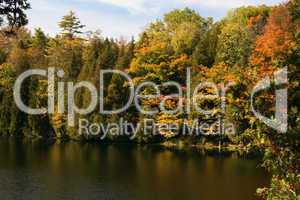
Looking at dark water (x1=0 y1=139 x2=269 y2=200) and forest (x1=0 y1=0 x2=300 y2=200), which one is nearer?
dark water (x1=0 y1=139 x2=269 y2=200)

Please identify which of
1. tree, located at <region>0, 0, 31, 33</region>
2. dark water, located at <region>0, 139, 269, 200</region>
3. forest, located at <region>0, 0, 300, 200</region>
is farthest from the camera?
forest, located at <region>0, 0, 300, 200</region>

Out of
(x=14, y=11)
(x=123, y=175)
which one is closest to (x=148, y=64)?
(x=123, y=175)

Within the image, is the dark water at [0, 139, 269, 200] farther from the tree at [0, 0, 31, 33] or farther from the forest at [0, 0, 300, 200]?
the tree at [0, 0, 31, 33]

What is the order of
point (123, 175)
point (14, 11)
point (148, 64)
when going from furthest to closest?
point (148, 64) → point (123, 175) → point (14, 11)

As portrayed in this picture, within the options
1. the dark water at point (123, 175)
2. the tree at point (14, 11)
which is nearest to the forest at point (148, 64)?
the dark water at point (123, 175)

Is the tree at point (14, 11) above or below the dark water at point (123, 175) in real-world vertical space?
above

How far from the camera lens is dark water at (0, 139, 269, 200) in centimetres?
2720

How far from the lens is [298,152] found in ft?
26.3

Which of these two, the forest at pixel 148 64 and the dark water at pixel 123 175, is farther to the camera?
the forest at pixel 148 64

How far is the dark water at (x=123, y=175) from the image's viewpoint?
1071 inches

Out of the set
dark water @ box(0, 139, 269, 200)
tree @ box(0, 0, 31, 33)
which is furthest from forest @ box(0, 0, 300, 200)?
tree @ box(0, 0, 31, 33)

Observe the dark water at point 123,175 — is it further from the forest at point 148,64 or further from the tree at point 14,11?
the tree at point 14,11

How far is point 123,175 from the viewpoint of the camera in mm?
33562

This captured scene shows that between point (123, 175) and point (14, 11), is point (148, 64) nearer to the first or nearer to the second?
point (123, 175)
